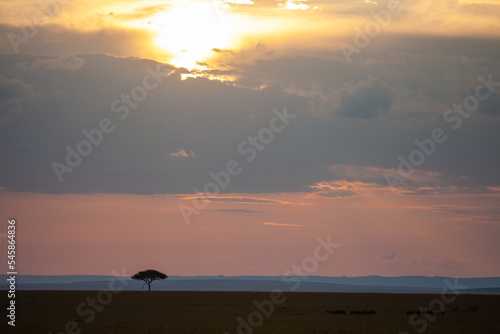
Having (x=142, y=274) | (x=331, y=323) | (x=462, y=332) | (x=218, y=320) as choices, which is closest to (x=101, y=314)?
(x=218, y=320)

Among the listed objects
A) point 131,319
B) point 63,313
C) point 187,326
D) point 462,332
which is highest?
point 63,313

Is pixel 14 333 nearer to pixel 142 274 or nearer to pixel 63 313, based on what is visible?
pixel 63 313

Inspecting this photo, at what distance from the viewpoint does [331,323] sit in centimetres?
5706

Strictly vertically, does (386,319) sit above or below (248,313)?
below

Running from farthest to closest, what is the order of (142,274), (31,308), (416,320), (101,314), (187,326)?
(142,274) → (31,308) → (101,314) → (416,320) → (187,326)

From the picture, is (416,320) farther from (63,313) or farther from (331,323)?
(63,313)

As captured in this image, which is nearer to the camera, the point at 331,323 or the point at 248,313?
the point at 331,323

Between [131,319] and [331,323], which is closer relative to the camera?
[331,323]

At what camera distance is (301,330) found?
50531mm

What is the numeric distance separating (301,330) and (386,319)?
14024 mm

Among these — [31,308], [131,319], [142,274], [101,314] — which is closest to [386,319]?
[131,319]

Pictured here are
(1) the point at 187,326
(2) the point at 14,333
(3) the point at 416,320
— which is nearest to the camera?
(2) the point at 14,333

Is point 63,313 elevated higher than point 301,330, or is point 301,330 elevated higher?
point 63,313

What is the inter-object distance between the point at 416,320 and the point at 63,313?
3571 cm
